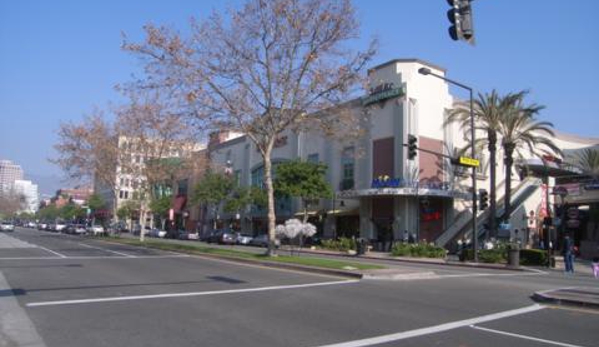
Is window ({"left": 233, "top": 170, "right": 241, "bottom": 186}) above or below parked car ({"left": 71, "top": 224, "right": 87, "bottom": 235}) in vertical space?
above

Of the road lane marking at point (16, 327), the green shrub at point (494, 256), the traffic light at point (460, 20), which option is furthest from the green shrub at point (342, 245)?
the road lane marking at point (16, 327)

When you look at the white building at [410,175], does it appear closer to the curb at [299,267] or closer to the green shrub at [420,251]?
the green shrub at [420,251]

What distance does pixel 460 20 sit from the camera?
1062 centimetres

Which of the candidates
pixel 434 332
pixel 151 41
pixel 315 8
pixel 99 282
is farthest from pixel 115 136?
pixel 434 332

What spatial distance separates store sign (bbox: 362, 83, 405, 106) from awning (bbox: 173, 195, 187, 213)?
47050mm

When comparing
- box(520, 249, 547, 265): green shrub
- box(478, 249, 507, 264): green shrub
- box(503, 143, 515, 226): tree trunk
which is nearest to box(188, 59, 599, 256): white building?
box(503, 143, 515, 226): tree trunk

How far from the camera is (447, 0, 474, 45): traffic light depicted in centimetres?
1057

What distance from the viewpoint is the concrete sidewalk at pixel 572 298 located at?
11.3 metres

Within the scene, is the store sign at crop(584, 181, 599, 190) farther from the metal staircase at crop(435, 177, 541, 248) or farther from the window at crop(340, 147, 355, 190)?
the window at crop(340, 147, 355, 190)

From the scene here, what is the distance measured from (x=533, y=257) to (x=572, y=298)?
18.2 m

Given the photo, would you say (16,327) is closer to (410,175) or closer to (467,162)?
(467,162)

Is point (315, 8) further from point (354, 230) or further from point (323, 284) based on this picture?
point (354, 230)

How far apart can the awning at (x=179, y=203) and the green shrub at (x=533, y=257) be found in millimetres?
61943

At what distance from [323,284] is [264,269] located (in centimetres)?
483
